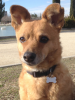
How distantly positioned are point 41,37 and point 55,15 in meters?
0.57

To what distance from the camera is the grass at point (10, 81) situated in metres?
3.17

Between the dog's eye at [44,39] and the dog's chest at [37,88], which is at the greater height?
the dog's eye at [44,39]

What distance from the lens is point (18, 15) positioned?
250 centimetres

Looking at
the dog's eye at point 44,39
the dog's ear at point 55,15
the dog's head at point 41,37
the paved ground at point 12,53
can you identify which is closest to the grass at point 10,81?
the paved ground at point 12,53

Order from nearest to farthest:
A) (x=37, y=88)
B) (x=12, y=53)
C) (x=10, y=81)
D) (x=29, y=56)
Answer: (x=29, y=56) < (x=37, y=88) < (x=10, y=81) < (x=12, y=53)

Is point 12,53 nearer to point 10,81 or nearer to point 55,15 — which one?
point 10,81

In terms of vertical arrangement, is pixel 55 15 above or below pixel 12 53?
above

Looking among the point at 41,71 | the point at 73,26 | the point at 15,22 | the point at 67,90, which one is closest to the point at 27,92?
the point at 41,71

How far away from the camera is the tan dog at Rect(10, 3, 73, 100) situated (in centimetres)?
209

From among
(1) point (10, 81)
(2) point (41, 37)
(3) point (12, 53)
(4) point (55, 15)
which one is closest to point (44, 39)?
(2) point (41, 37)

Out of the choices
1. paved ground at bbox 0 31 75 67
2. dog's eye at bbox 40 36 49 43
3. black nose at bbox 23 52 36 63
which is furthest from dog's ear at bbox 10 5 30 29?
paved ground at bbox 0 31 75 67

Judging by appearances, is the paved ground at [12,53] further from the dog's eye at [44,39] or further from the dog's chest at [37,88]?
the dog's eye at [44,39]

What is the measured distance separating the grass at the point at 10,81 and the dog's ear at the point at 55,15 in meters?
2.02

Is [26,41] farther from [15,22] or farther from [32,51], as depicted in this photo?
[15,22]
